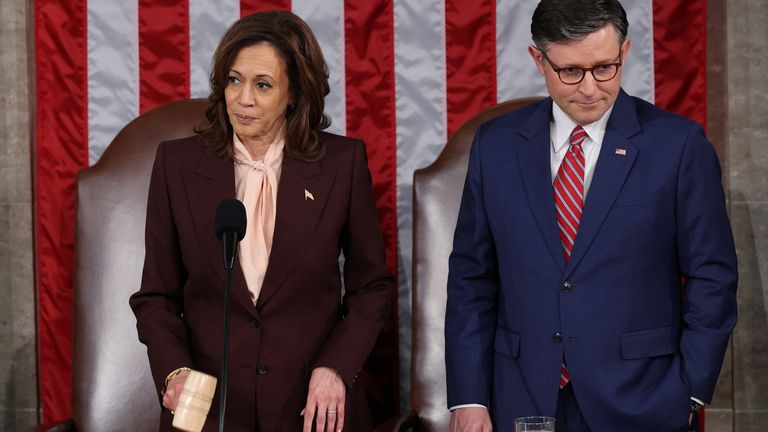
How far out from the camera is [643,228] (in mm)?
2336

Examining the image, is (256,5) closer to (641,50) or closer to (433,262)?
(433,262)

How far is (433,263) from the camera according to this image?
3.24 meters

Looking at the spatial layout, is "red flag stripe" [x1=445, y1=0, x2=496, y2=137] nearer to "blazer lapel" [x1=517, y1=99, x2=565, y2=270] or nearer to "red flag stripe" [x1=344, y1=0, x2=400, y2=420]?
"red flag stripe" [x1=344, y1=0, x2=400, y2=420]

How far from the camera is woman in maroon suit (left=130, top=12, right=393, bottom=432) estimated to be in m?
2.66

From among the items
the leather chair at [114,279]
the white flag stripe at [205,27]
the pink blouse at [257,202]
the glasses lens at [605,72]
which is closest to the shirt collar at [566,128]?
the glasses lens at [605,72]

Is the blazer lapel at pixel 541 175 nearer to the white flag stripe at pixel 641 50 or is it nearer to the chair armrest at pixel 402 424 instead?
the chair armrest at pixel 402 424

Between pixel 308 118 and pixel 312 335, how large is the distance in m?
0.56

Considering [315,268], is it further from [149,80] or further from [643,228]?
[149,80]

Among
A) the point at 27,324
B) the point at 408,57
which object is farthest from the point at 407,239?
the point at 27,324

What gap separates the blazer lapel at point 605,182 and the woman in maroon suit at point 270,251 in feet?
2.09

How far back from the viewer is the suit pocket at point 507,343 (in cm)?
245

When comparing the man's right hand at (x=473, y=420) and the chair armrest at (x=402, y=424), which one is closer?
the man's right hand at (x=473, y=420)

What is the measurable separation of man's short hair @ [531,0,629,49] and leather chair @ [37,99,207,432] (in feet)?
4.42

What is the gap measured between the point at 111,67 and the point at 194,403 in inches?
74.9
